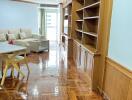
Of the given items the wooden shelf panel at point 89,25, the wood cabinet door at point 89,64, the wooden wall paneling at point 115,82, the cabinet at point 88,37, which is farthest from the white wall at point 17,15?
the wooden wall paneling at point 115,82

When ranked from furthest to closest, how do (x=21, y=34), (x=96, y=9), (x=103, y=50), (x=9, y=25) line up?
(x=9, y=25), (x=21, y=34), (x=96, y=9), (x=103, y=50)

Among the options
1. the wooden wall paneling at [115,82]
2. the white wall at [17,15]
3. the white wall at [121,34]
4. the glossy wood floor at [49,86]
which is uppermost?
the white wall at [17,15]

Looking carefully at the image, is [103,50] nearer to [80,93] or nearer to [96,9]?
[80,93]

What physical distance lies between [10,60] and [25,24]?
5406 mm

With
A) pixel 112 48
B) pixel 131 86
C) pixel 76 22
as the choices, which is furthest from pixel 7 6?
pixel 131 86

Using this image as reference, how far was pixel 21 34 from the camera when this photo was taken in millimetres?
7133

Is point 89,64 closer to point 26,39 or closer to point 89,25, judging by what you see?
point 89,25

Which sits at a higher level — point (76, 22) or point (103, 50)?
point (76, 22)

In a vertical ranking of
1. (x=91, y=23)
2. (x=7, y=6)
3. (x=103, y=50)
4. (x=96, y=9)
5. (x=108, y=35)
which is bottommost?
(x=103, y=50)

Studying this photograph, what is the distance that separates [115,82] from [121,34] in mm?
726

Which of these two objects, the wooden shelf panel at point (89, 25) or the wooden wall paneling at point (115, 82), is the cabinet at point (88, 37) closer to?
the wooden shelf panel at point (89, 25)

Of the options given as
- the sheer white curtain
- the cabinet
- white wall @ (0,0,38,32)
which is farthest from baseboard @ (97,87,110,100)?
the sheer white curtain

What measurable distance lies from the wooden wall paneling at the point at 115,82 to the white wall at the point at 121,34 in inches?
5.2

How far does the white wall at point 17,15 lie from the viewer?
7301 millimetres
